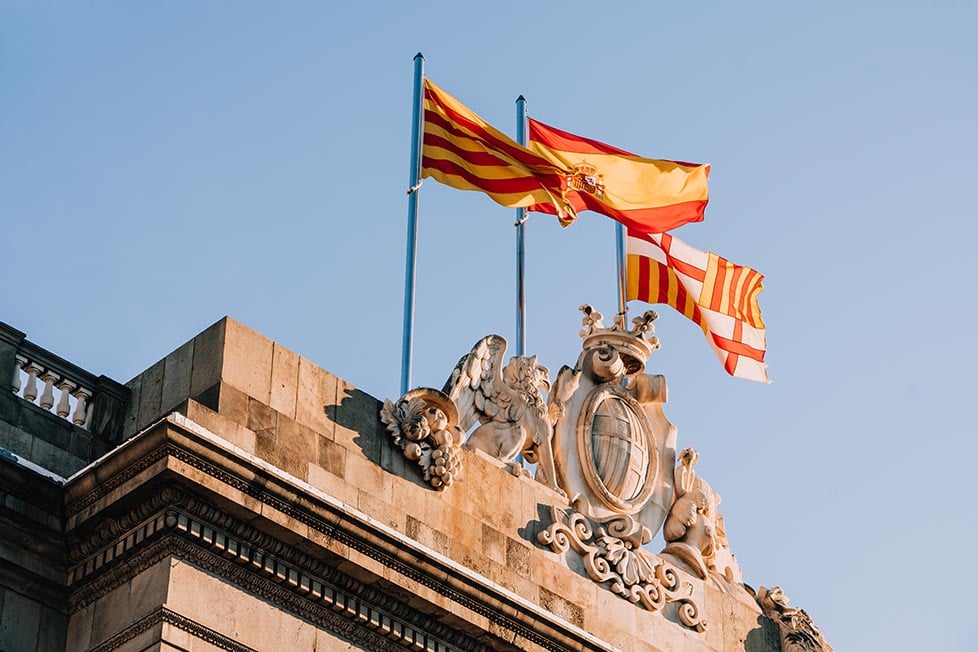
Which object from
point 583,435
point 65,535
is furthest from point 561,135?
point 65,535

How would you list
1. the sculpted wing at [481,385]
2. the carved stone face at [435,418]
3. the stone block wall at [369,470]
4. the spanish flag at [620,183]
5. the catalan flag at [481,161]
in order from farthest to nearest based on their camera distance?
the spanish flag at [620,183], the catalan flag at [481,161], the sculpted wing at [481,385], the carved stone face at [435,418], the stone block wall at [369,470]

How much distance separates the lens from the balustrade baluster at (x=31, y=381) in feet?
79.0

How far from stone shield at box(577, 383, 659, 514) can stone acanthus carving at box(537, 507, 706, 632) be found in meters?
0.47

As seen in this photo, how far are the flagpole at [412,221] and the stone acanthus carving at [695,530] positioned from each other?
3.98m

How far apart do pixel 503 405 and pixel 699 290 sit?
19.5 feet

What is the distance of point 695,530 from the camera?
2900cm

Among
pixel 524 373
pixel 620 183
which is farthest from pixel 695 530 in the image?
pixel 620 183

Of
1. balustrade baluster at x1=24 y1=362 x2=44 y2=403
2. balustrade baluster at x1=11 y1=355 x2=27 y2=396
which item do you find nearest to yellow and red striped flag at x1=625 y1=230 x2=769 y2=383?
balustrade baluster at x1=24 y1=362 x2=44 y2=403

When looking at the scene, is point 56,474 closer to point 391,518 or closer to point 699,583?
point 391,518

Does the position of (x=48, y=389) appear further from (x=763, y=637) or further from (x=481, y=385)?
(x=763, y=637)

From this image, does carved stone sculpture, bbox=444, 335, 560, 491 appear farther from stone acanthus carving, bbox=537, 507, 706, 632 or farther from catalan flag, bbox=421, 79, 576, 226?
catalan flag, bbox=421, 79, 576, 226

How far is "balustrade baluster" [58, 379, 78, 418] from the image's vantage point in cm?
2439

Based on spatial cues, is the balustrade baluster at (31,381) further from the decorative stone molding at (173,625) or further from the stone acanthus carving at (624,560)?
the stone acanthus carving at (624,560)

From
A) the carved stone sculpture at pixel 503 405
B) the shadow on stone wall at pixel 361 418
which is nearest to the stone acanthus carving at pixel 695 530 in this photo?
the carved stone sculpture at pixel 503 405
